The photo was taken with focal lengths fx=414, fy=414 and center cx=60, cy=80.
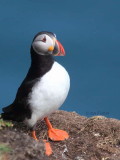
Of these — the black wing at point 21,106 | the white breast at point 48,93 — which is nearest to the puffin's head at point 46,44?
the white breast at point 48,93

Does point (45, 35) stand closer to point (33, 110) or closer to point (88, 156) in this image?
point (33, 110)

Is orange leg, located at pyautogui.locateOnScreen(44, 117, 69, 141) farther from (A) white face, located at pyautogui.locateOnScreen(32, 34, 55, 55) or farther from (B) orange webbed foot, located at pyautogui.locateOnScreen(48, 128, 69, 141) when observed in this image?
(A) white face, located at pyautogui.locateOnScreen(32, 34, 55, 55)

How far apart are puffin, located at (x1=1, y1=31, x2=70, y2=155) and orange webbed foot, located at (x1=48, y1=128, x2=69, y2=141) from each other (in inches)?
9.0

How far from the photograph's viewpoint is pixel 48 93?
4355mm

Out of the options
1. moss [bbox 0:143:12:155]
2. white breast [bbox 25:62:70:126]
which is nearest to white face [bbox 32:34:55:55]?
white breast [bbox 25:62:70:126]

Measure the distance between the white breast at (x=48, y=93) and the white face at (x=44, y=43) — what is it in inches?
8.8

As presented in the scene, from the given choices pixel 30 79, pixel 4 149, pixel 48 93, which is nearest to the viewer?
pixel 4 149

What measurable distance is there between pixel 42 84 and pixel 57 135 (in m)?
0.68

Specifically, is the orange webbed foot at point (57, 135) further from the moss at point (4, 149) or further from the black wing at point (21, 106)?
the moss at point (4, 149)

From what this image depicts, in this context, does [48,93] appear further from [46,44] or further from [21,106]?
[46,44]

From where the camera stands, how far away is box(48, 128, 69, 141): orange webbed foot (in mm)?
4676

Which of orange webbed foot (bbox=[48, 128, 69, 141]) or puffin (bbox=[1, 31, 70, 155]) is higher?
puffin (bbox=[1, 31, 70, 155])

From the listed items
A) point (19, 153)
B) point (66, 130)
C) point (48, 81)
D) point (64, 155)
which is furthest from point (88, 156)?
point (19, 153)

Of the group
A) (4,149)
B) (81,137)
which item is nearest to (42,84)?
(81,137)
